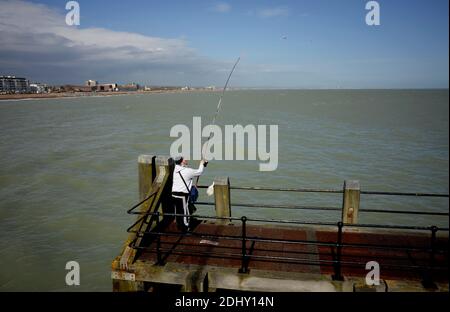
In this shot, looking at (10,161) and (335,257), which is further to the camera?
(10,161)

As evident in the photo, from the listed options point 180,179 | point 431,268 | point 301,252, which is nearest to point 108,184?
point 180,179

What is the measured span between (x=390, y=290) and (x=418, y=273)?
892mm

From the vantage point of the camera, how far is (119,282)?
22.0 feet

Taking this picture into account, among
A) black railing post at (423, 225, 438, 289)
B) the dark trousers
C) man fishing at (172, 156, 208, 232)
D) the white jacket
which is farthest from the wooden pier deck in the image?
the white jacket

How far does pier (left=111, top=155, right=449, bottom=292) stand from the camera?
601 cm

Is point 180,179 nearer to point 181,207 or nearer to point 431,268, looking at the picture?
point 181,207

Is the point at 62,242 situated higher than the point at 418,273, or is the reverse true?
the point at 418,273

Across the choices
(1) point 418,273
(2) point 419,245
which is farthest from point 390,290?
(2) point 419,245

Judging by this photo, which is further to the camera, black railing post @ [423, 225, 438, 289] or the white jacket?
the white jacket

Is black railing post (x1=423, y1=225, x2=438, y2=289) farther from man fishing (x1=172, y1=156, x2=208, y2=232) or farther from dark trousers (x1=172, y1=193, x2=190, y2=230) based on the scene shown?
dark trousers (x1=172, y1=193, x2=190, y2=230)

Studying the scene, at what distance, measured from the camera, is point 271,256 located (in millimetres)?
7039

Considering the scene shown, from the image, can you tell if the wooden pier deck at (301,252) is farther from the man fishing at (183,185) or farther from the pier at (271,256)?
the man fishing at (183,185)

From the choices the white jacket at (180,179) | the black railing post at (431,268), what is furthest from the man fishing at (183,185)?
the black railing post at (431,268)
